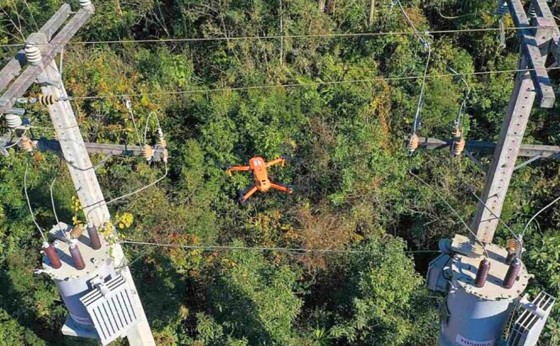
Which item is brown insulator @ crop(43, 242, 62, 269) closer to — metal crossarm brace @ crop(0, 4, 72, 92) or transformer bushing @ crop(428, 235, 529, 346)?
metal crossarm brace @ crop(0, 4, 72, 92)

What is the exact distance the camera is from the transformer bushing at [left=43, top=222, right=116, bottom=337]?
5977 mm

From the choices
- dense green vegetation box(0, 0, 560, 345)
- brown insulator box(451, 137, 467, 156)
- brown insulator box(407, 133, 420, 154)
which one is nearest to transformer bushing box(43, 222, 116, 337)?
dense green vegetation box(0, 0, 560, 345)

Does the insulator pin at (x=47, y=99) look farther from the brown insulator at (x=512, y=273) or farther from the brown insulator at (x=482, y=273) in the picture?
the brown insulator at (x=512, y=273)

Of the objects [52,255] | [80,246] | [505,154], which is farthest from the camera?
[80,246]

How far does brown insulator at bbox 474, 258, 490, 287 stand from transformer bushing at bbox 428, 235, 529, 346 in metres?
0.05

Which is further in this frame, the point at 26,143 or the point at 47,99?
the point at 26,143

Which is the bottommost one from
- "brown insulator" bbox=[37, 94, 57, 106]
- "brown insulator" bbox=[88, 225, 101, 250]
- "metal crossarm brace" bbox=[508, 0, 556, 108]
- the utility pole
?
"brown insulator" bbox=[88, 225, 101, 250]

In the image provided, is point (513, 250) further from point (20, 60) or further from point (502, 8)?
Answer: point (20, 60)

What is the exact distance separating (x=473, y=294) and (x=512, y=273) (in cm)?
39

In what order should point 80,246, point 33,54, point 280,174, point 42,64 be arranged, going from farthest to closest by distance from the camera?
point 280,174 → point 80,246 → point 42,64 → point 33,54

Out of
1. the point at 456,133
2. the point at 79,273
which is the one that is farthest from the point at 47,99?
the point at 456,133

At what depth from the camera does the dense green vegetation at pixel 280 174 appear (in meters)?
8.64

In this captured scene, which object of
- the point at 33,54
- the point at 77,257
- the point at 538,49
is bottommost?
the point at 77,257

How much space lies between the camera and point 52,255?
5902mm
